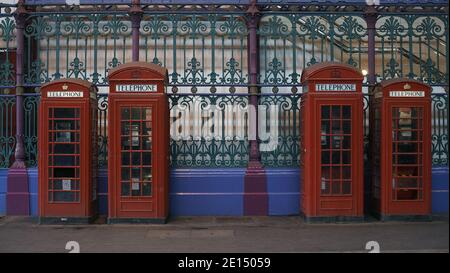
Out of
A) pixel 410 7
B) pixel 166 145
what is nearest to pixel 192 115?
pixel 166 145

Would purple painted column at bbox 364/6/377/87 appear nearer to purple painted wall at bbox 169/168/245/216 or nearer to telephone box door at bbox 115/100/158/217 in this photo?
purple painted wall at bbox 169/168/245/216

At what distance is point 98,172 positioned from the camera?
452 inches

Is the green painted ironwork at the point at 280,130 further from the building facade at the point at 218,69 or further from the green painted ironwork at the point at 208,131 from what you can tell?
the green painted ironwork at the point at 208,131

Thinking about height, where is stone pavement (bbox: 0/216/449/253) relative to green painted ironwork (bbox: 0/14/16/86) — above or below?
below

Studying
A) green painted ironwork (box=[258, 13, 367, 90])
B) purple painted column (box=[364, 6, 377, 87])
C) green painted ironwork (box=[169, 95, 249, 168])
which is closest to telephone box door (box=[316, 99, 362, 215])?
green painted ironwork (box=[258, 13, 367, 90])

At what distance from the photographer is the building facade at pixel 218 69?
456 inches

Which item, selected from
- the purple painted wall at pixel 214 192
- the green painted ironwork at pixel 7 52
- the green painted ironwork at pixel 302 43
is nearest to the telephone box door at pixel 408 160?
the purple painted wall at pixel 214 192

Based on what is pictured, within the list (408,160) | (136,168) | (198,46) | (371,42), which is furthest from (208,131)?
(408,160)

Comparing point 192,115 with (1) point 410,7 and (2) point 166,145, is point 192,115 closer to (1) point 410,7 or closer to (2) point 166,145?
(2) point 166,145

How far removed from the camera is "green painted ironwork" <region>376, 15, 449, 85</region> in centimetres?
1201

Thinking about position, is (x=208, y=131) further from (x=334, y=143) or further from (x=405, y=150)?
(x=405, y=150)

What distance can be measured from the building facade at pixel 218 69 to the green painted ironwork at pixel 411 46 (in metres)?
0.02

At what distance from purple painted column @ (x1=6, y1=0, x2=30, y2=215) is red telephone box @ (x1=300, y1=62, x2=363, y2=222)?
5402 mm

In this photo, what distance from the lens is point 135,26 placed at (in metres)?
11.8
